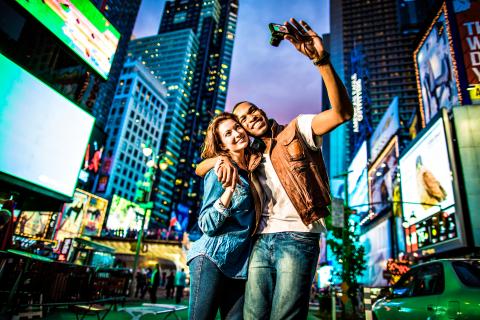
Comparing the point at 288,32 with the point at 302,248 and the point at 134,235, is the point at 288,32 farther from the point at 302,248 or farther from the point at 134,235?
the point at 134,235

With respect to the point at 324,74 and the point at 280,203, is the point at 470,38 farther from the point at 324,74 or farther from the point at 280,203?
the point at 280,203

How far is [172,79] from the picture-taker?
131125 mm

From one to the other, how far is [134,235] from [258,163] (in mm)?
38164

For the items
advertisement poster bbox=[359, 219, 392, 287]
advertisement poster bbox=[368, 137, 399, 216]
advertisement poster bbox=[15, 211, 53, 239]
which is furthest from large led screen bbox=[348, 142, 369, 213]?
advertisement poster bbox=[15, 211, 53, 239]

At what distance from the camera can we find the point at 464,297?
3.85 m

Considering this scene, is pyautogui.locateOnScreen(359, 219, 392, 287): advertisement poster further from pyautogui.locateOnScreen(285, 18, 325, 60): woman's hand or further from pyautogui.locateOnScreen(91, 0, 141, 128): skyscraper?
pyautogui.locateOnScreen(91, 0, 141, 128): skyscraper

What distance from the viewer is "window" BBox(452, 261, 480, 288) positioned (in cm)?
401

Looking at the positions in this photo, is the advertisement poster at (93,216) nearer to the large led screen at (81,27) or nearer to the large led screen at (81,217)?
the large led screen at (81,217)

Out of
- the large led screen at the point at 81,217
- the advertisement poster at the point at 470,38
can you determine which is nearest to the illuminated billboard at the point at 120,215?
the large led screen at the point at 81,217

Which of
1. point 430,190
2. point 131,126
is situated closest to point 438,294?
point 430,190

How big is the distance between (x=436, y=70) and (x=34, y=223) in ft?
114

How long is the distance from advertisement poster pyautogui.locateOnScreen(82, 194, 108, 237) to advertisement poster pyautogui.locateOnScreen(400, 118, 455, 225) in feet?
108

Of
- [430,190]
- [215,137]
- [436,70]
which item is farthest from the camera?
[436,70]

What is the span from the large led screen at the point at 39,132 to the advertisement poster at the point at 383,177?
26213 millimetres
